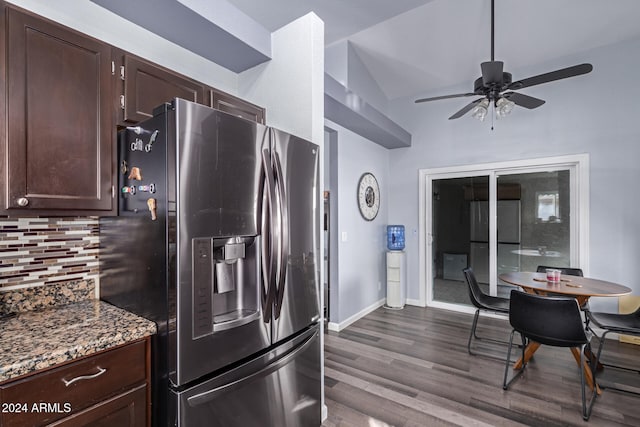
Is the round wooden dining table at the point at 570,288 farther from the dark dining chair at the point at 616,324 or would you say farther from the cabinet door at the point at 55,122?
the cabinet door at the point at 55,122

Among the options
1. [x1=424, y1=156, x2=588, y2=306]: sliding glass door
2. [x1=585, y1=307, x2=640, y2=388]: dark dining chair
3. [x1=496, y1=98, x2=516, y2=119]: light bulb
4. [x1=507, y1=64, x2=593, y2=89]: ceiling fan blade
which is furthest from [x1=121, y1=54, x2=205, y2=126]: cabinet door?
[x1=424, y1=156, x2=588, y2=306]: sliding glass door

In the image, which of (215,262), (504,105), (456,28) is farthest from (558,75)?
(215,262)

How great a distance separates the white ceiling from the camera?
312cm

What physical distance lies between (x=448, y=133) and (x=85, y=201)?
14.6ft

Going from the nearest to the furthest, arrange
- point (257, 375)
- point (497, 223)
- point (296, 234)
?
point (257, 375), point (296, 234), point (497, 223)

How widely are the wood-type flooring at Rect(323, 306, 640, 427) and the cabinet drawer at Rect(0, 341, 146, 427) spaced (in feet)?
4.76

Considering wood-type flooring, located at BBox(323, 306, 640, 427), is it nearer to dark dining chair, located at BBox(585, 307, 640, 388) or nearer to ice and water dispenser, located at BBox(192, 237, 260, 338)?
dark dining chair, located at BBox(585, 307, 640, 388)

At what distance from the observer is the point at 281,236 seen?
1558 mm

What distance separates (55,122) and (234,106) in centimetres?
99

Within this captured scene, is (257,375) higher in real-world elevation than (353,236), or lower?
lower

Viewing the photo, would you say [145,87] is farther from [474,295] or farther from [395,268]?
[395,268]

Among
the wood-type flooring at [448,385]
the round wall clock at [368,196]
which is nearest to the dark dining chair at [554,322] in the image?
the wood-type flooring at [448,385]

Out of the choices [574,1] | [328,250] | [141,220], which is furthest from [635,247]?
[141,220]

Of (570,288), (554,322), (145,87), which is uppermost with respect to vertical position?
(145,87)
